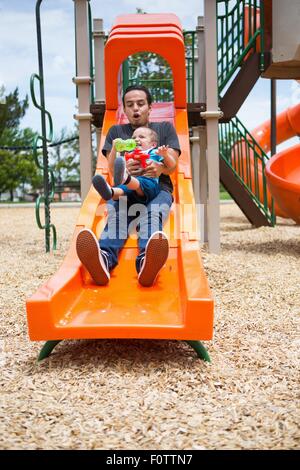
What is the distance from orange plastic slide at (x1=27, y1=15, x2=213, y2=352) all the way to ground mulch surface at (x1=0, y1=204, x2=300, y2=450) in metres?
0.16

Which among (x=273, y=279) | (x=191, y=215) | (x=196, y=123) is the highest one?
(x=196, y=123)

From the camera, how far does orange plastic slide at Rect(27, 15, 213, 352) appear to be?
199cm

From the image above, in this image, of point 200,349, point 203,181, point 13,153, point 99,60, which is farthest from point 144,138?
point 13,153

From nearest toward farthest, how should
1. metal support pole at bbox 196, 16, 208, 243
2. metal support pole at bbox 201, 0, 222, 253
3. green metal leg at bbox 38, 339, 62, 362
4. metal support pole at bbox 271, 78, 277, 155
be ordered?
green metal leg at bbox 38, 339, 62, 362
metal support pole at bbox 201, 0, 222, 253
metal support pole at bbox 196, 16, 208, 243
metal support pole at bbox 271, 78, 277, 155

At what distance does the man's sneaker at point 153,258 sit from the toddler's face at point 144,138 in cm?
98

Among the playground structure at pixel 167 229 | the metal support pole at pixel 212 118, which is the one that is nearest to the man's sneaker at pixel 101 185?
the playground structure at pixel 167 229

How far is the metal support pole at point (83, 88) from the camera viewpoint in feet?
14.0

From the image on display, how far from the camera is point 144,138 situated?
328 centimetres

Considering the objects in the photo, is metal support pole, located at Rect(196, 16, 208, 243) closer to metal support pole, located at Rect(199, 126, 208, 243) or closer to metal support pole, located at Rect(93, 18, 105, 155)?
metal support pole, located at Rect(199, 126, 208, 243)

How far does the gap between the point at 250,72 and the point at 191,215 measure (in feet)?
8.56

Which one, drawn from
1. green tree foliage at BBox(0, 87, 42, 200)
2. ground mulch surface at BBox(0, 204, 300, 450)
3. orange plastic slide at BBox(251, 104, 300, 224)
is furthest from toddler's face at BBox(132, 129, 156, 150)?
green tree foliage at BBox(0, 87, 42, 200)

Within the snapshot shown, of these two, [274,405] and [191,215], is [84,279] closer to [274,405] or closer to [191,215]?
[191,215]
